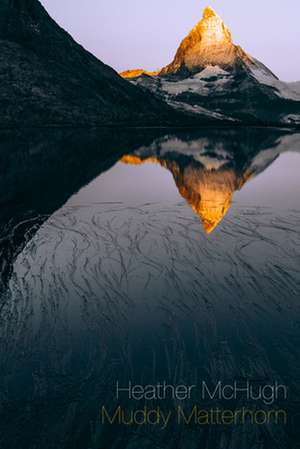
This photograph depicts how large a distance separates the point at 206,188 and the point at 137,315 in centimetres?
2608

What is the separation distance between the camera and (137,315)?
1283 cm

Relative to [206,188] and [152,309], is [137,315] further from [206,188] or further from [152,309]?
[206,188]

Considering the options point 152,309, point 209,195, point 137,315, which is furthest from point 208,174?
point 137,315

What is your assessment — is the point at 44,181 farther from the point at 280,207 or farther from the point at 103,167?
the point at 280,207

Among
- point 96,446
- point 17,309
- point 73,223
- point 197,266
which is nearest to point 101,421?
point 96,446

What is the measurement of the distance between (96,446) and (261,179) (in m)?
39.5

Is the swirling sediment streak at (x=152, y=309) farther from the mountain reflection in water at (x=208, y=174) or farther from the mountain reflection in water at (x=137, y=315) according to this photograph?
the mountain reflection in water at (x=208, y=174)

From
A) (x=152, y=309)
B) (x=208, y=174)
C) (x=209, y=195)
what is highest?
(x=152, y=309)

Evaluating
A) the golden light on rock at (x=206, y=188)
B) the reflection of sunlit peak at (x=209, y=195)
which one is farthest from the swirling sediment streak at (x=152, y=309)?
the golden light on rock at (x=206, y=188)

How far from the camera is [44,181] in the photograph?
1508 inches

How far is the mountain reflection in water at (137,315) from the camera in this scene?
8.20 metres

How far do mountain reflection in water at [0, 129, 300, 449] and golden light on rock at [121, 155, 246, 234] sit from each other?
0.33 metres

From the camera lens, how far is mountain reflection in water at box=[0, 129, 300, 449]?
8.20m

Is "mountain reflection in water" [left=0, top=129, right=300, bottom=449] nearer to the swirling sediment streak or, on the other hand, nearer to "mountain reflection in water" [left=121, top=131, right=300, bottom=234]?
the swirling sediment streak
